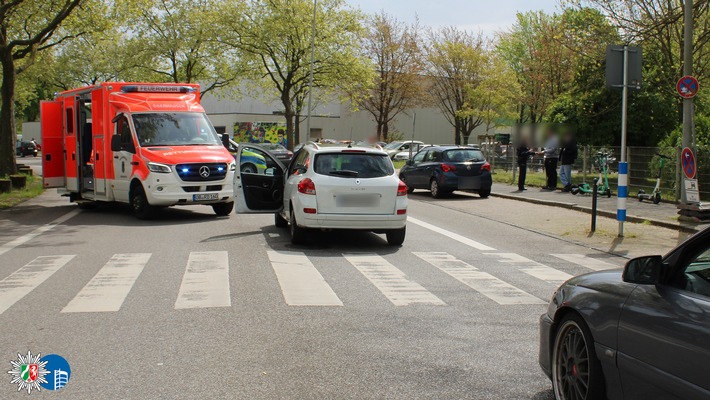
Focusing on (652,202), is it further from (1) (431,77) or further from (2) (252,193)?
(1) (431,77)

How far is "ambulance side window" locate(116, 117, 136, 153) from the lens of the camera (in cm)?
1573

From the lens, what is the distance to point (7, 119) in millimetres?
25078

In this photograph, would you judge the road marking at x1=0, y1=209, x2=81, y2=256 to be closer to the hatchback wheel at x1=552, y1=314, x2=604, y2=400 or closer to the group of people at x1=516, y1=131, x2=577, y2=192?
the hatchback wheel at x1=552, y1=314, x2=604, y2=400

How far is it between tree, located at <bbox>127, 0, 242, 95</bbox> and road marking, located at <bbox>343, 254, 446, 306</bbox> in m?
37.5

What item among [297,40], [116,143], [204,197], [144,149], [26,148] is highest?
[297,40]

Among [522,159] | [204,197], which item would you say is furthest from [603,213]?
[204,197]

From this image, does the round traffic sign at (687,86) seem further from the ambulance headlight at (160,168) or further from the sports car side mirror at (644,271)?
the sports car side mirror at (644,271)

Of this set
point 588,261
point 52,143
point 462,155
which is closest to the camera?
point 588,261

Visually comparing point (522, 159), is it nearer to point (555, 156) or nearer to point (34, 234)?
point (555, 156)

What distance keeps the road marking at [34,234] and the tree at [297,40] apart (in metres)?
29.6

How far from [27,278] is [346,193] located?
469 cm

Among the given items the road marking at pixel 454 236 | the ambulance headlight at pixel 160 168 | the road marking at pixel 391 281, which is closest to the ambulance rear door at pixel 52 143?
the ambulance headlight at pixel 160 168

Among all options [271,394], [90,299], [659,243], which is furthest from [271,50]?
[271,394]

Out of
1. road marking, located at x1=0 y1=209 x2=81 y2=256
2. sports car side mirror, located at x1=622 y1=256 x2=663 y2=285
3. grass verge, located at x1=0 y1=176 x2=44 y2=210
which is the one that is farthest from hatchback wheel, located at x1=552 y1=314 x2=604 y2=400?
grass verge, located at x1=0 y1=176 x2=44 y2=210
